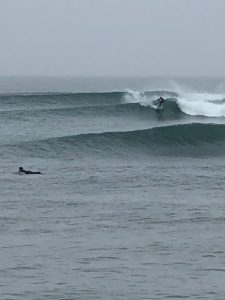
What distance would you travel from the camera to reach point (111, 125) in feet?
137

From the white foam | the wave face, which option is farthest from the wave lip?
the white foam

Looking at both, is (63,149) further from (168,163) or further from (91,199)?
(91,199)

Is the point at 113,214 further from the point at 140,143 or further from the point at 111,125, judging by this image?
the point at 111,125

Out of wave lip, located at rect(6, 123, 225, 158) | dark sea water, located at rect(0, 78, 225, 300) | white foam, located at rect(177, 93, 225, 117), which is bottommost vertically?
dark sea water, located at rect(0, 78, 225, 300)

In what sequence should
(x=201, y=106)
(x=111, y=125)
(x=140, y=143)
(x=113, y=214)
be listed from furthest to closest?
(x=201, y=106)
(x=111, y=125)
(x=140, y=143)
(x=113, y=214)

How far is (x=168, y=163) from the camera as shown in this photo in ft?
93.6

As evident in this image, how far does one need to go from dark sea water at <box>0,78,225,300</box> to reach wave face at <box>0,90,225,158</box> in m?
0.09

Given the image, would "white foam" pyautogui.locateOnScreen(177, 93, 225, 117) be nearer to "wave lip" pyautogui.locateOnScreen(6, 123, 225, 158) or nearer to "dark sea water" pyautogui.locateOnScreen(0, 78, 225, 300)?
"wave lip" pyautogui.locateOnScreen(6, 123, 225, 158)

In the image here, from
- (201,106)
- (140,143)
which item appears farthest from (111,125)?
(201,106)

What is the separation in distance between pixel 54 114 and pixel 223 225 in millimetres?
27214

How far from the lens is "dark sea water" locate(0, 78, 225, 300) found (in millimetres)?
13828

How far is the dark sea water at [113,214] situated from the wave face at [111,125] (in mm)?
95

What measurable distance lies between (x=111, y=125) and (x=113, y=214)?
22919 mm

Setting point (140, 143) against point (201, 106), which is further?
point (201, 106)
